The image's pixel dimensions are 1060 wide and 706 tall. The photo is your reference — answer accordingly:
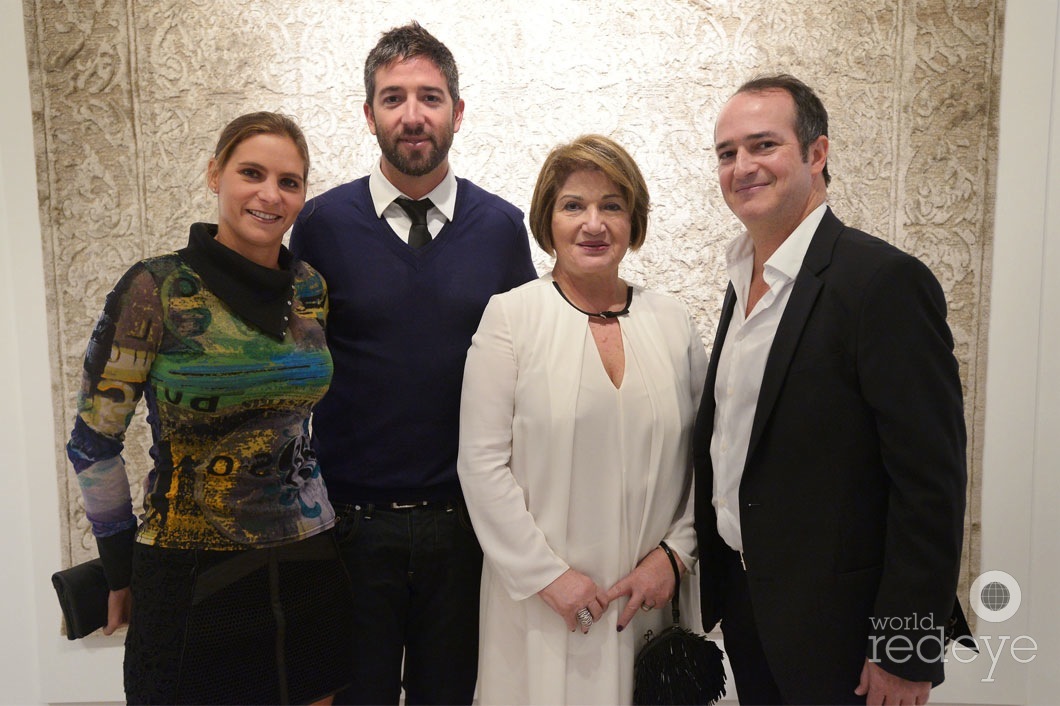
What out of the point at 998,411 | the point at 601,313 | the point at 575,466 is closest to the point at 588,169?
the point at 601,313

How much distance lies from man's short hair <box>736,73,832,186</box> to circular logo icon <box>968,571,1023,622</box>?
6.90ft

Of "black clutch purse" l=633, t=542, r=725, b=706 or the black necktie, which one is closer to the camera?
"black clutch purse" l=633, t=542, r=725, b=706

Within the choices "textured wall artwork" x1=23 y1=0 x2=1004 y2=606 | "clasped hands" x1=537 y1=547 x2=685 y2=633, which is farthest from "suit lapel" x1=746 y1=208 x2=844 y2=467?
"textured wall artwork" x1=23 y1=0 x2=1004 y2=606

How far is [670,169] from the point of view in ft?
9.22

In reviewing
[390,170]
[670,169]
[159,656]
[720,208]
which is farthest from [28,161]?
[720,208]

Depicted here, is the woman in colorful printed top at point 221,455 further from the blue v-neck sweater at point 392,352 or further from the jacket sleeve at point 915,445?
the jacket sleeve at point 915,445

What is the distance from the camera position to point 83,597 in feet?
5.44

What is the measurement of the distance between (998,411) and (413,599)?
2.32 m

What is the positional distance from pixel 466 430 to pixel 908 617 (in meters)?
1.01

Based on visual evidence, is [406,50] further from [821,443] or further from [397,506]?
[821,443]

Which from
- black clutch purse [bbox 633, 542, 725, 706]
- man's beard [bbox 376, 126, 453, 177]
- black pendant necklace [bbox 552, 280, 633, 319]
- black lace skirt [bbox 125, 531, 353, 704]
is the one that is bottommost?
black clutch purse [bbox 633, 542, 725, 706]

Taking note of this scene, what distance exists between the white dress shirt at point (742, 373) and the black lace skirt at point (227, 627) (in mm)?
963

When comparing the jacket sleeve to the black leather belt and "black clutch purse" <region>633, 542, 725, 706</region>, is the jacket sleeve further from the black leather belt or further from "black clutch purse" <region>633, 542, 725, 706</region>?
the black leather belt

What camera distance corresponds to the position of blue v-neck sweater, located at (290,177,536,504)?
1919 millimetres
